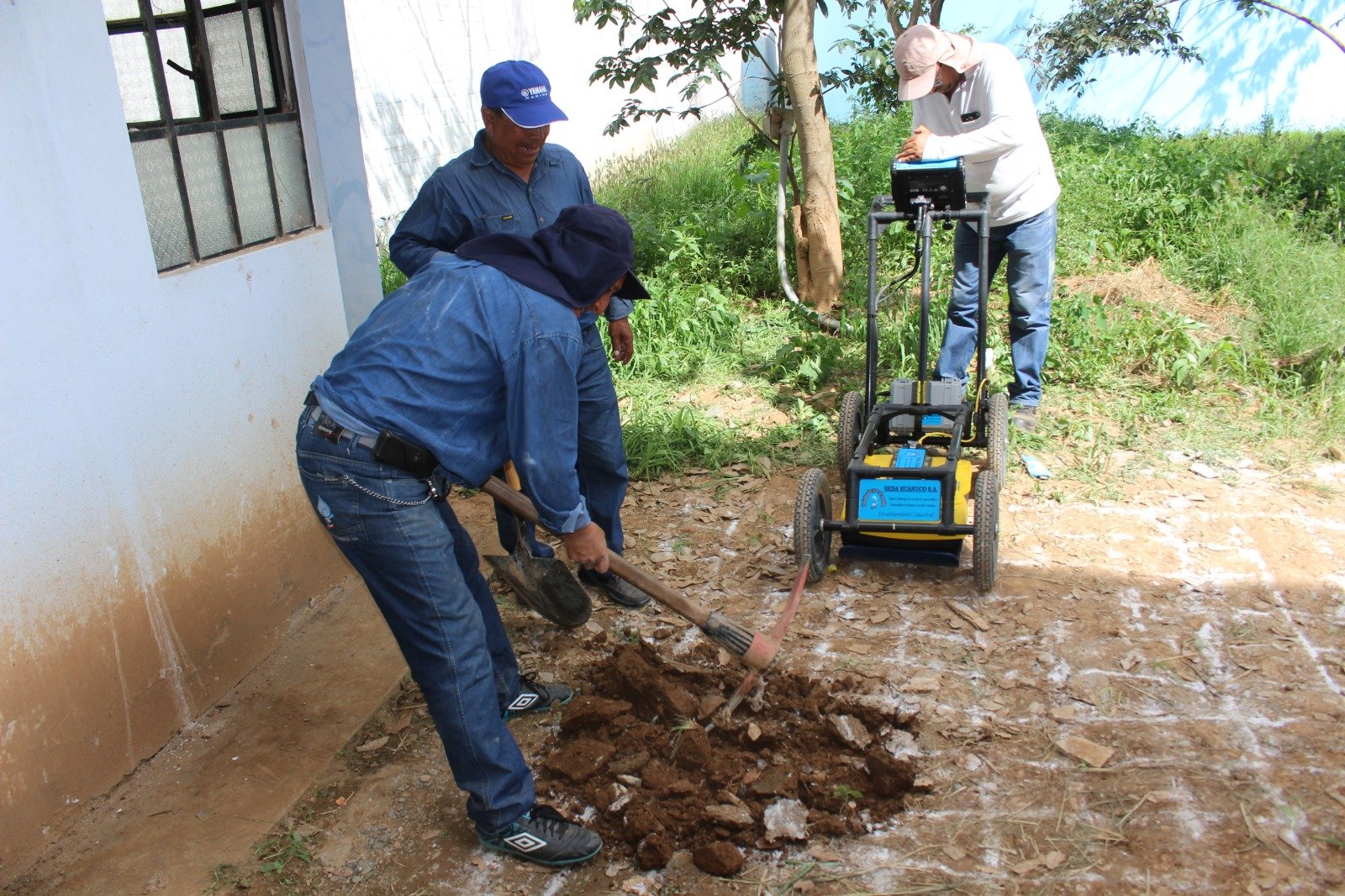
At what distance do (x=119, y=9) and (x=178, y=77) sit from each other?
316mm

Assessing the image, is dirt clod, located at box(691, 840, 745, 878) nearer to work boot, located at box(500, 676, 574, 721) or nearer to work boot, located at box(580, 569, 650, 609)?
work boot, located at box(500, 676, 574, 721)

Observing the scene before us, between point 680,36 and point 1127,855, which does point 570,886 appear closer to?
point 1127,855

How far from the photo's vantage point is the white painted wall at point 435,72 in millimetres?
8672

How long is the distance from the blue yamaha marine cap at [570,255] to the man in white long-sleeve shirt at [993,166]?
2474 millimetres

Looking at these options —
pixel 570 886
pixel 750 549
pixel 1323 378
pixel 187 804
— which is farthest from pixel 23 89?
pixel 1323 378

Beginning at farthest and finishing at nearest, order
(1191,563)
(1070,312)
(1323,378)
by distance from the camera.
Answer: (1070,312) < (1323,378) < (1191,563)

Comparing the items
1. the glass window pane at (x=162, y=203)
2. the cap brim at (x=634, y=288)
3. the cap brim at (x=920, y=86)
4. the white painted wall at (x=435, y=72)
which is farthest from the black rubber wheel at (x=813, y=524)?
the white painted wall at (x=435, y=72)

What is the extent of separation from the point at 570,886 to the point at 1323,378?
5.16 m

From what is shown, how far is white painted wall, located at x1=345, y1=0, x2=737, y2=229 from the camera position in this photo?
8672 millimetres

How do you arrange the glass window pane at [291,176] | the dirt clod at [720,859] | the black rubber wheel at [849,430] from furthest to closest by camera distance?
the black rubber wheel at [849,430] → the glass window pane at [291,176] → the dirt clod at [720,859]

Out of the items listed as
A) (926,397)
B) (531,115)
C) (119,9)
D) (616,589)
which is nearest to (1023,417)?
(926,397)

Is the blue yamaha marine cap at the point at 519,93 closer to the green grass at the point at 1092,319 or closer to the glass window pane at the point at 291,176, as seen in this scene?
the glass window pane at the point at 291,176

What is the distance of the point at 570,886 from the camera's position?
2.96 meters

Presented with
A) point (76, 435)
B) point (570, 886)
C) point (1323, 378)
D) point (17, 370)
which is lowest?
point (570, 886)
